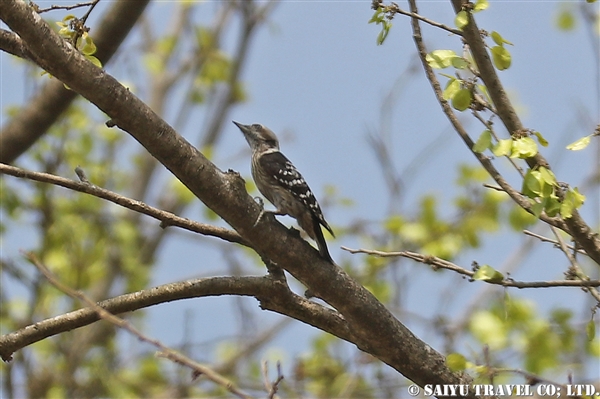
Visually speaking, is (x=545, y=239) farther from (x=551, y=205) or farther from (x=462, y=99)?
(x=462, y=99)

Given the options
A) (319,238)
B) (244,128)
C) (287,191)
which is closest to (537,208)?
(319,238)

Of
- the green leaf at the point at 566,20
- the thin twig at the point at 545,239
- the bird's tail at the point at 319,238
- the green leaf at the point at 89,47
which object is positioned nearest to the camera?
the green leaf at the point at 89,47

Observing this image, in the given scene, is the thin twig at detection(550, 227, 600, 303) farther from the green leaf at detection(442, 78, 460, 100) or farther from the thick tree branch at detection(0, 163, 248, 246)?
the thick tree branch at detection(0, 163, 248, 246)

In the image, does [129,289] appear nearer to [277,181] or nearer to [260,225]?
[277,181]

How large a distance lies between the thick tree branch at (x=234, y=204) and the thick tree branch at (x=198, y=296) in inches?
3.4

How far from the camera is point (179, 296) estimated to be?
297cm

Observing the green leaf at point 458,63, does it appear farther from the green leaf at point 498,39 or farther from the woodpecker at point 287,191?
the woodpecker at point 287,191

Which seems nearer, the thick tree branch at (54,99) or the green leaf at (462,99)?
the green leaf at (462,99)

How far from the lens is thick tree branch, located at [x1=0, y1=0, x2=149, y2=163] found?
4320mm

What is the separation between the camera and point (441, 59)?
102 inches

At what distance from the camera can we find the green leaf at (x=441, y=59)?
257 cm

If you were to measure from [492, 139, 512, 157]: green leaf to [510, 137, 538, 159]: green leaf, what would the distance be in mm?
15

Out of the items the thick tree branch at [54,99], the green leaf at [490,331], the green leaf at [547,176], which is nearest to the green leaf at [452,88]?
the green leaf at [547,176]

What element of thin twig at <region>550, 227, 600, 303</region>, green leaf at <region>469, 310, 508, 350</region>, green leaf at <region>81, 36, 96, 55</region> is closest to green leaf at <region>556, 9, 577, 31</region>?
green leaf at <region>469, 310, 508, 350</region>
